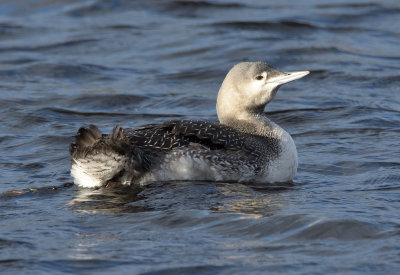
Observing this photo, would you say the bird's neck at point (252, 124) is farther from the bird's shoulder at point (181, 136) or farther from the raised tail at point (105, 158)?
the raised tail at point (105, 158)

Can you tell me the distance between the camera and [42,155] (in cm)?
915

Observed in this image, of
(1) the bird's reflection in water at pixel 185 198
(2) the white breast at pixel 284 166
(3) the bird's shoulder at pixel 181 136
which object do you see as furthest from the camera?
(2) the white breast at pixel 284 166

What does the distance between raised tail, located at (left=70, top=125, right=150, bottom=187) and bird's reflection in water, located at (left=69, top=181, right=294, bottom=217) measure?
15cm

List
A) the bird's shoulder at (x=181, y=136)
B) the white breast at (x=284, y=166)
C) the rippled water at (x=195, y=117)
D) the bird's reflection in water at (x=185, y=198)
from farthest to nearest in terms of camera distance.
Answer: the white breast at (x=284, y=166) < the bird's shoulder at (x=181, y=136) < the bird's reflection in water at (x=185, y=198) < the rippled water at (x=195, y=117)

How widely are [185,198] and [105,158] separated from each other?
0.78 metres

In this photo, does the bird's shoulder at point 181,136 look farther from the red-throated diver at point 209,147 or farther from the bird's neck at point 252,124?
the bird's neck at point 252,124

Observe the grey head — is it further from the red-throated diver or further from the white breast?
the white breast

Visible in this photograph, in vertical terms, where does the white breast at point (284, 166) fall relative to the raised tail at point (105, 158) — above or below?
below

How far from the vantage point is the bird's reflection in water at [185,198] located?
709 centimetres

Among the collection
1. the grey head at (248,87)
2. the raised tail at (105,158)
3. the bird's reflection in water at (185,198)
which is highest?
the grey head at (248,87)

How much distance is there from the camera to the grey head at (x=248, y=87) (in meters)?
8.16

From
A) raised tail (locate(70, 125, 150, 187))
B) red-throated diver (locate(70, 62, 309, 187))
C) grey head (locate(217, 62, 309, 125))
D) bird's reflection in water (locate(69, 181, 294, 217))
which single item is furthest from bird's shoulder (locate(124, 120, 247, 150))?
grey head (locate(217, 62, 309, 125))

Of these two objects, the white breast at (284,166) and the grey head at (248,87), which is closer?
the white breast at (284,166)

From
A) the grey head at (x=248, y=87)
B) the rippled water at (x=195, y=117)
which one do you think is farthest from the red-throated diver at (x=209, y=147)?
the rippled water at (x=195, y=117)
